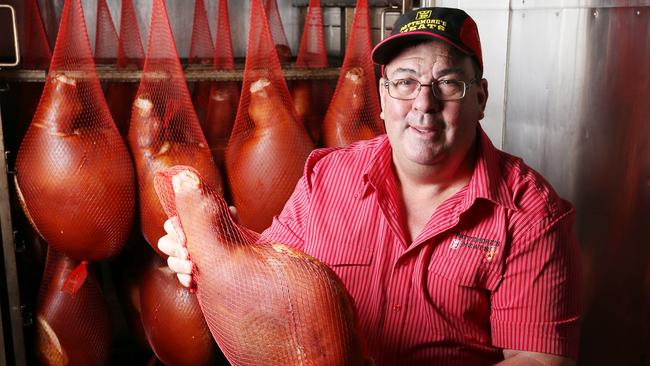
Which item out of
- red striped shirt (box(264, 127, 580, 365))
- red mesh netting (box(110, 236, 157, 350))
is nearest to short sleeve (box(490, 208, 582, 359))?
red striped shirt (box(264, 127, 580, 365))

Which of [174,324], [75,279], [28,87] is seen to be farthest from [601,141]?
[28,87]

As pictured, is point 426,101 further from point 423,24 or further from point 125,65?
point 125,65

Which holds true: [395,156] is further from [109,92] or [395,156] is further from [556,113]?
[109,92]

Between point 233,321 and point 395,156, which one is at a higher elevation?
point 395,156

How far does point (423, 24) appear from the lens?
1.22m

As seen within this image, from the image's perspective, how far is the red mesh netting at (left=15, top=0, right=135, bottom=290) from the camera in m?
1.92

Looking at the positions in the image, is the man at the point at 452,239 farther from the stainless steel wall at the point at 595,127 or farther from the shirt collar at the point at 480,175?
the stainless steel wall at the point at 595,127

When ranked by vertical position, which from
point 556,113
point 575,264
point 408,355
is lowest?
point 408,355

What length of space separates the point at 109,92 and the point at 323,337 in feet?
5.29

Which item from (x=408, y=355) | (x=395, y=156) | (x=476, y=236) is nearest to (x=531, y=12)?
(x=395, y=156)

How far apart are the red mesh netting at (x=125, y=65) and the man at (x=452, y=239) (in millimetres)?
1178

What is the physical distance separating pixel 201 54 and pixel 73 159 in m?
0.69

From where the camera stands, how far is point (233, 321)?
945 millimetres

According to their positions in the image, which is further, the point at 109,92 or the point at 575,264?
the point at 109,92
